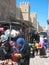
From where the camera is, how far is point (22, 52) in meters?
9.20

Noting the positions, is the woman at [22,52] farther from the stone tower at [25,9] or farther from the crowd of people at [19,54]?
the stone tower at [25,9]

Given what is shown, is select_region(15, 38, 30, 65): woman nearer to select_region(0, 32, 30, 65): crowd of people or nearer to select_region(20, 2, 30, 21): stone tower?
select_region(0, 32, 30, 65): crowd of people

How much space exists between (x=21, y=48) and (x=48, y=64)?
15.9 feet

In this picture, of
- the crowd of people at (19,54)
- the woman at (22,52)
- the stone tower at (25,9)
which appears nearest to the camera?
the crowd of people at (19,54)

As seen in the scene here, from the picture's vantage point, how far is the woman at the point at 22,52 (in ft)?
29.7

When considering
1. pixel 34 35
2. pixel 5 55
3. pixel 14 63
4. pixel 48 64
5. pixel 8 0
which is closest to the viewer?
pixel 14 63

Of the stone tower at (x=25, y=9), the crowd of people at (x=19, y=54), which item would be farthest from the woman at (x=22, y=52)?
the stone tower at (x=25, y=9)

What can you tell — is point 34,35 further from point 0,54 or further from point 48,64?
point 0,54

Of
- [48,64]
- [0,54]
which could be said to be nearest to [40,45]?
[48,64]

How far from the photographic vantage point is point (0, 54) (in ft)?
35.5

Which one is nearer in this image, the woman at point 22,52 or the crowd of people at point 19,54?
the crowd of people at point 19,54

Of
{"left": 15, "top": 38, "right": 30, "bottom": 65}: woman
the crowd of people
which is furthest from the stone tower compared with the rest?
{"left": 15, "top": 38, "right": 30, "bottom": 65}: woman

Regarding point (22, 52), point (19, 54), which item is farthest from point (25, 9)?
point (19, 54)

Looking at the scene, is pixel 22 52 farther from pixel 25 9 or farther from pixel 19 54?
pixel 25 9
